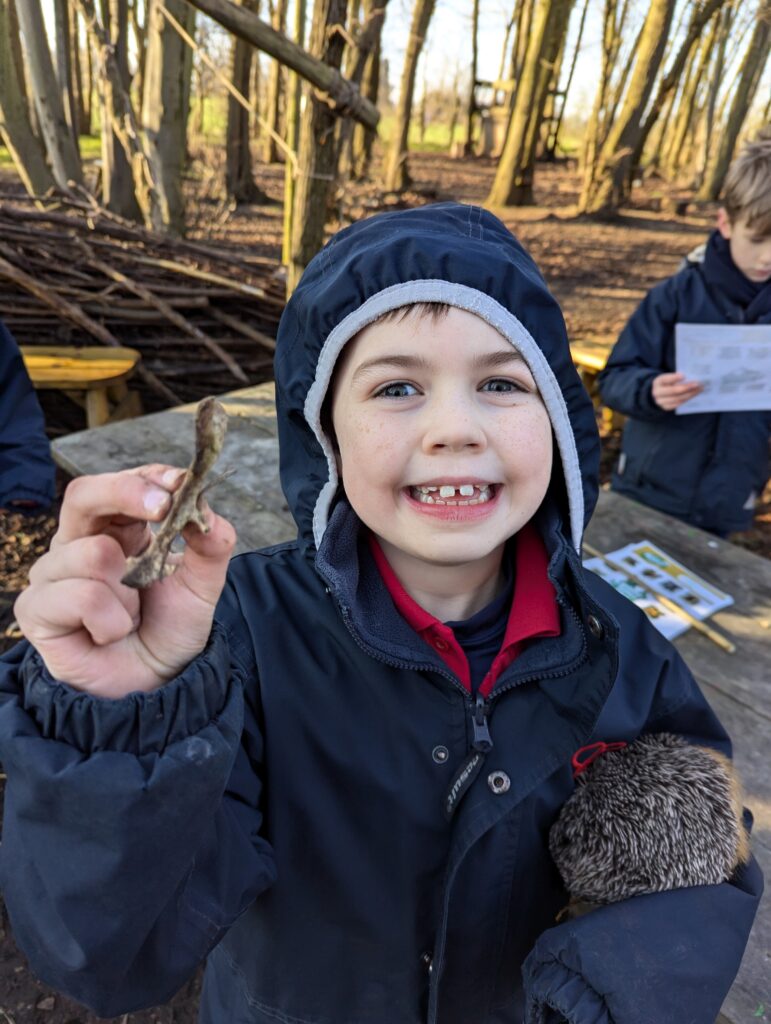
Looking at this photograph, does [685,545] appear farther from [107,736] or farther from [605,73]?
[605,73]

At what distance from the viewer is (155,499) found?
79 cm

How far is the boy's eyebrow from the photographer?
3.81 ft

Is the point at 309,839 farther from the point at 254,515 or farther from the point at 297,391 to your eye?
the point at 254,515

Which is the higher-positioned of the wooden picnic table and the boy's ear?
the boy's ear

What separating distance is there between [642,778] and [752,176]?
236 cm

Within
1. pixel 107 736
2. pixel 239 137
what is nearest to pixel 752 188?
pixel 107 736

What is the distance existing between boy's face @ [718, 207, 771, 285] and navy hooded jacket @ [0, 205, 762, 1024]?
183 centimetres

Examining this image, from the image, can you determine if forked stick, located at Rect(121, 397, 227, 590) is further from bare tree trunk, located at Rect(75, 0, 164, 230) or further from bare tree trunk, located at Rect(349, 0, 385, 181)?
bare tree trunk, located at Rect(349, 0, 385, 181)

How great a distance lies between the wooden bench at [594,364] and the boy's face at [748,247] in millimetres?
1984

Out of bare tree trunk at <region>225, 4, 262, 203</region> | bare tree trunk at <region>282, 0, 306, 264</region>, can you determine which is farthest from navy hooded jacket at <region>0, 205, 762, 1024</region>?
bare tree trunk at <region>225, 4, 262, 203</region>

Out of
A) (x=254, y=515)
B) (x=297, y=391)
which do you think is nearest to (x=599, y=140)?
(x=254, y=515)

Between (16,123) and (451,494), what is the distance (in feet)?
28.7

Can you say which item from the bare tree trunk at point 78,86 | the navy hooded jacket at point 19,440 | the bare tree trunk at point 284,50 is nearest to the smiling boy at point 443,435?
the navy hooded jacket at point 19,440

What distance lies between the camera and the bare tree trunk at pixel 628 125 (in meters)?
11.7
